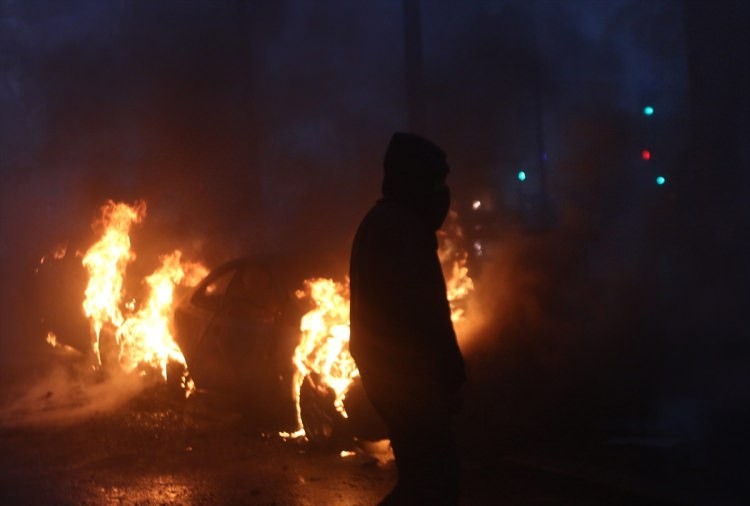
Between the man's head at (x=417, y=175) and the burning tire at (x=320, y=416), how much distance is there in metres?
3.19

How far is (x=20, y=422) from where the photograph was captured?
27.2 feet

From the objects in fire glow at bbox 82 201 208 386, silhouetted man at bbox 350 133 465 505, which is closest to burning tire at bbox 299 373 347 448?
fire glow at bbox 82 201 208 386

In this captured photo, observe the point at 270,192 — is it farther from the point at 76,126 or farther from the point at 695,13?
the point at 695,13

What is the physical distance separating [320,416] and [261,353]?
81 cm

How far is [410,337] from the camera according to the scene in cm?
325

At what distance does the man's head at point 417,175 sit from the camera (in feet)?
11.3

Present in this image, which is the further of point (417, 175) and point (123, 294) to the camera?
point (123, 294)

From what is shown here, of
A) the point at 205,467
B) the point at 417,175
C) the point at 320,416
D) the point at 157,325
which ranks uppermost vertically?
the point at 417,175

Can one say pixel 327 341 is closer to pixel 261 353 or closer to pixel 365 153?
pixel 261 353

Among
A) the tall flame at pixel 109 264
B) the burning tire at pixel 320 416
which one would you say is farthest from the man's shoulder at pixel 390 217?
the tall flame at pixel 109 264

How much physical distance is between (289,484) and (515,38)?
824cm

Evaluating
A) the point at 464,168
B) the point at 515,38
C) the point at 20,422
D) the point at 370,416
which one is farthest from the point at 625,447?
the point at 515,38

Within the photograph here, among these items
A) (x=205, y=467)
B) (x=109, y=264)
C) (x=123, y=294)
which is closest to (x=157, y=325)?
(x=123, y=294)

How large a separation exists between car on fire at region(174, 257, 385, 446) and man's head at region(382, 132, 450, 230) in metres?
2.85
